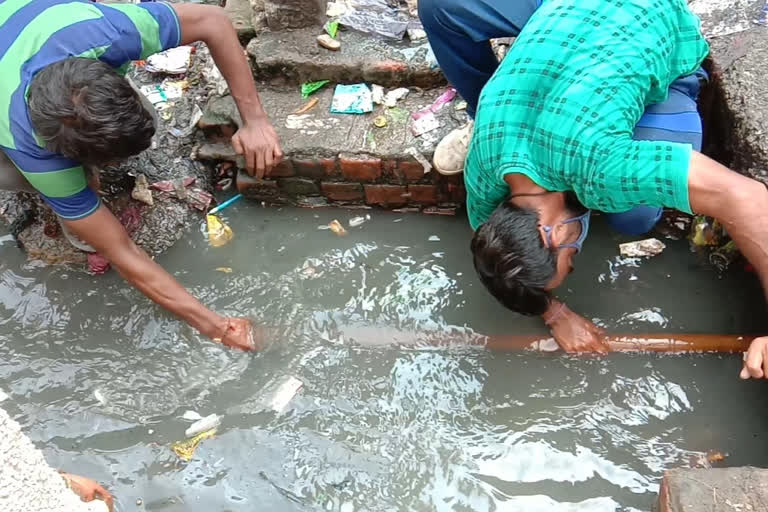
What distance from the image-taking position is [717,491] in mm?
1550

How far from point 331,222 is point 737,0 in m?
1.77

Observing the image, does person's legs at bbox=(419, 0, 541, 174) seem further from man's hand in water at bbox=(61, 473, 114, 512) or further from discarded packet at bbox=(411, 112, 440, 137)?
man's hand in water at bbox=(61, 473, 114, 512)

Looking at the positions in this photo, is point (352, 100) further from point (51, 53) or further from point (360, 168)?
point (51, 53)

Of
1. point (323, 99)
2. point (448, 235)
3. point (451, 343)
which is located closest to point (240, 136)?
point (323, 99)

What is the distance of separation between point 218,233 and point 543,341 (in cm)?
139

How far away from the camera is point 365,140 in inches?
103

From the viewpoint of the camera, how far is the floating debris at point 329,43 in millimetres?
2775

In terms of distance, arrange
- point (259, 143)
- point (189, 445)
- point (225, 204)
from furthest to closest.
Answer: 1. point (225, 204)
2. point (259, 143)
3. point (189, 445)

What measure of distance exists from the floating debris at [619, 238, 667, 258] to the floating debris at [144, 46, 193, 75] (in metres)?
2.20

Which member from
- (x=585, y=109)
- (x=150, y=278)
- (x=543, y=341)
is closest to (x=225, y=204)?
(x=150, y=278)

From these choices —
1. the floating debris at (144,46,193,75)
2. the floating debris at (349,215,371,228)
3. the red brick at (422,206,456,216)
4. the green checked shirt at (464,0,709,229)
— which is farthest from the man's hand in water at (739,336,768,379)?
the floating debris at (144,46,193,75)

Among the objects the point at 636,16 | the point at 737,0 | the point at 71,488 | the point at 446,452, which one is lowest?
the point at 446,452

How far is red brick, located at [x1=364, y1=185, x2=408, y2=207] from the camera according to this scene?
8.77ft

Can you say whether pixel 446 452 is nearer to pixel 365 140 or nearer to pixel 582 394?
pixel 582 394
